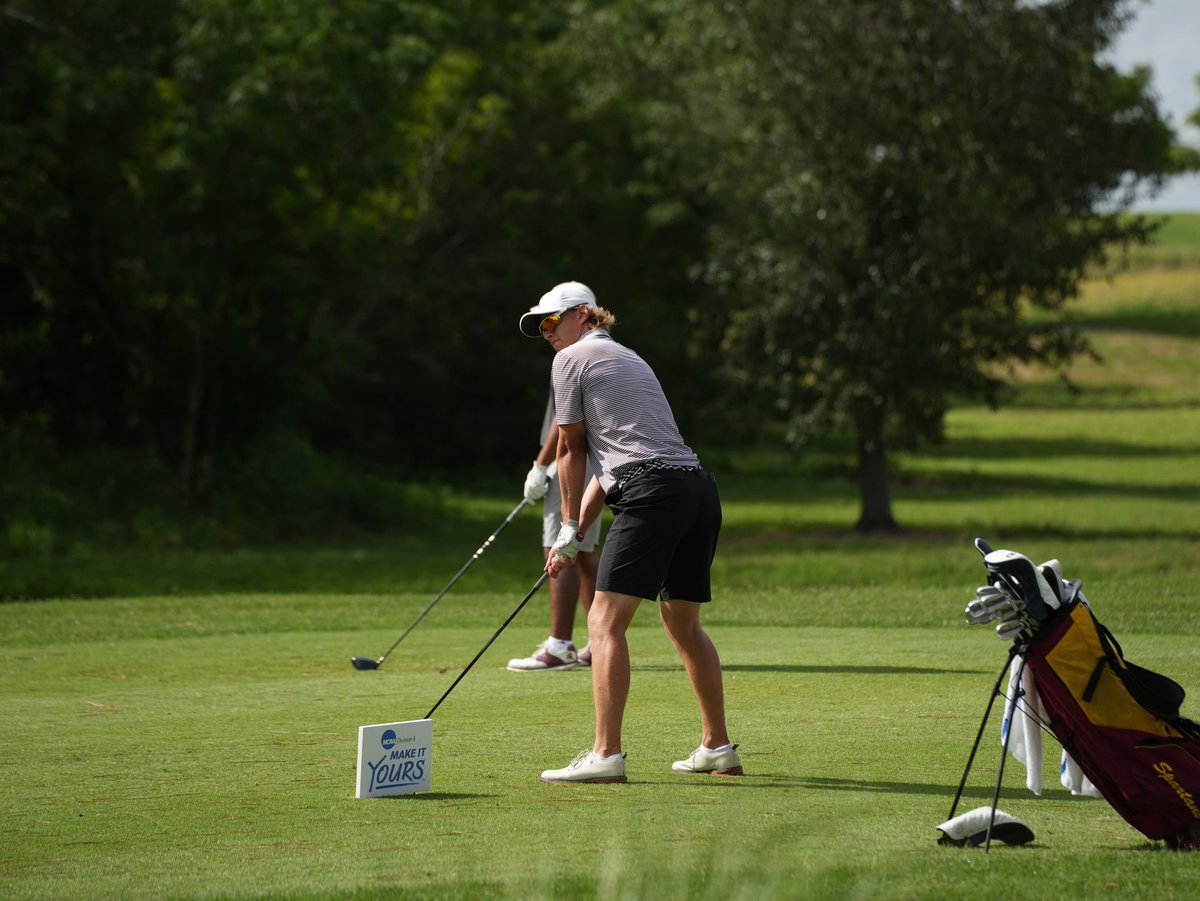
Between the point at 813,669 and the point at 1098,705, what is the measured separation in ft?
14.5

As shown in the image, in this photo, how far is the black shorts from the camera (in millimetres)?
6570

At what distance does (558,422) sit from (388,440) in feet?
96.2

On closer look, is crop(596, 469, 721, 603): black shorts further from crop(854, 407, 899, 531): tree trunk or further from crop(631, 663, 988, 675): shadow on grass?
crop(854, 407, 899, 531): tree trunk

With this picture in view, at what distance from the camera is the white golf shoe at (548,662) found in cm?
1005

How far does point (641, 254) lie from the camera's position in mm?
39750

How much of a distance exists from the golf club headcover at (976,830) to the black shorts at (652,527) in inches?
64.5

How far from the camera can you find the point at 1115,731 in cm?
542

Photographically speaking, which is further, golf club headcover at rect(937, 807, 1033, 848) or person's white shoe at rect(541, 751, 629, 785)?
person's white shoe at rect(541, 751, 629, 785)

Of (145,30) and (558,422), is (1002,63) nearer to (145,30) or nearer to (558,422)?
(145,30)

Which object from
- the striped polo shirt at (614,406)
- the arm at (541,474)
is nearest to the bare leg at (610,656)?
the striped polo shirt at (614,406)

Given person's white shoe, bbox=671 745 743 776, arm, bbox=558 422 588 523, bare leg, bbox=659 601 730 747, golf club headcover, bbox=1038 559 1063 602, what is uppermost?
arm, bbox=558 422 588 523

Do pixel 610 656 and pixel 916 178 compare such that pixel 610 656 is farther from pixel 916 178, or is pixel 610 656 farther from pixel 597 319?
pixel 916 178

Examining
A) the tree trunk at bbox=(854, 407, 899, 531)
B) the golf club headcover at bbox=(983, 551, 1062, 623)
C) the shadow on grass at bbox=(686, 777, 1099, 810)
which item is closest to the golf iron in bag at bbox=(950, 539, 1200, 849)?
the golf club headcover at bbox=(983, 551, 1062, 623)

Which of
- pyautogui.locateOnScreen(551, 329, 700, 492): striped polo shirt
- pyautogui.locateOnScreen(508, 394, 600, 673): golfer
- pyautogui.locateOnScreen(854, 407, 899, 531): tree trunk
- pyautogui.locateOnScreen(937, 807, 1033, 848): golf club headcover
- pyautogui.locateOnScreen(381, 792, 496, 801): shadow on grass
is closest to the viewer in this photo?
pyautogui.locateOnScreen(937, 807, 1033, 848): golf club headcover
